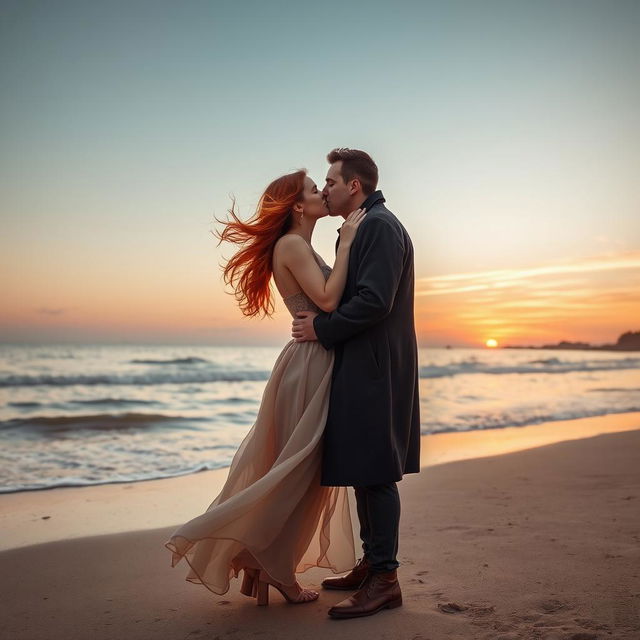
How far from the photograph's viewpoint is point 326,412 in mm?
3260

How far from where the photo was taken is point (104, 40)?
35.1ft

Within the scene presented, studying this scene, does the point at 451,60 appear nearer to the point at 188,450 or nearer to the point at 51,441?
the point at 188,450

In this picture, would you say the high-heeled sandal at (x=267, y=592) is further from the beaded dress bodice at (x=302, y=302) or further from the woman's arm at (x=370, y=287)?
the beaded dress bodice at (x=302, y=302)

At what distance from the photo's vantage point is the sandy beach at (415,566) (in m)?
2.98

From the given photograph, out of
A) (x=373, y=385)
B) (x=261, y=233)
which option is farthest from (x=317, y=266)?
(x=373, y=385)

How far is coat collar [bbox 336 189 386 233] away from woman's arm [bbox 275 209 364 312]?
0.05 metres

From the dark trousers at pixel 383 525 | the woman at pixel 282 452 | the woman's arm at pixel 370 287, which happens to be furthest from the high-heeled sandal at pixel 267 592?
the woman's arm at pixel 370 287

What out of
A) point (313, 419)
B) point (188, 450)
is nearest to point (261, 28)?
point (188, 450)

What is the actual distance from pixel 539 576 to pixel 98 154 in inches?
465

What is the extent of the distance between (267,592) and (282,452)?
27.7 inches

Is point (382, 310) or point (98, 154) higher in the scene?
point (98, 154)

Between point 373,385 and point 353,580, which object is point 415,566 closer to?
point 353,580

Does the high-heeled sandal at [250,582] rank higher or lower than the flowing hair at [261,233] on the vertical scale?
lower

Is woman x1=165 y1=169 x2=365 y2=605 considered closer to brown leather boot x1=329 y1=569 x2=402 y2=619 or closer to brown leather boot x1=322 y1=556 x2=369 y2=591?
brown leather boot x1=322 y1=556 x2=369 y2=591
